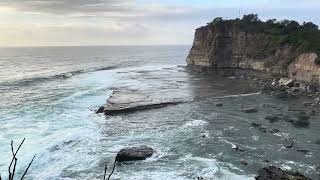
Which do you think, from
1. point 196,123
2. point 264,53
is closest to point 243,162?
point 196,123

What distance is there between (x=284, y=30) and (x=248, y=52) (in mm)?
11638

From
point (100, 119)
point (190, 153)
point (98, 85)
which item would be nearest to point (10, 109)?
point (100, 119)

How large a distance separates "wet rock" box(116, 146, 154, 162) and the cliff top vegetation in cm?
5306

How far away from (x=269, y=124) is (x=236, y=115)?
6345 mm

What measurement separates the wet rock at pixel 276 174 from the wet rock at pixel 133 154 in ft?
35.1

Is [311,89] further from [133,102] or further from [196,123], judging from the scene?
Result: [133,102]

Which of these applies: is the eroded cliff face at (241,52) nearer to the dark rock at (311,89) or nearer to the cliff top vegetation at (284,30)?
the cliff top vegetation at (284,30)

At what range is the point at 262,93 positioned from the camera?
7525cm

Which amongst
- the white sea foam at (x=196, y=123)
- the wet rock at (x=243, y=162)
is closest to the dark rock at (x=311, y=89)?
the white sea foam at (x=196, y=123)

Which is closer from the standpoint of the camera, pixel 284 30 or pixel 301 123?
pixel 301 123

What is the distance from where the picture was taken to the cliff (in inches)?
3342

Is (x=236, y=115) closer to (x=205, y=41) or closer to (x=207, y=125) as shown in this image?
(x=207, y=125)

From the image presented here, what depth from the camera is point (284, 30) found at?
107375mm

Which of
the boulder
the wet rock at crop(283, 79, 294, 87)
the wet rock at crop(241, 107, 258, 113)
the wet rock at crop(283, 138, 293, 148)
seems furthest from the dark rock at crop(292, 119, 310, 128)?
the boulder
